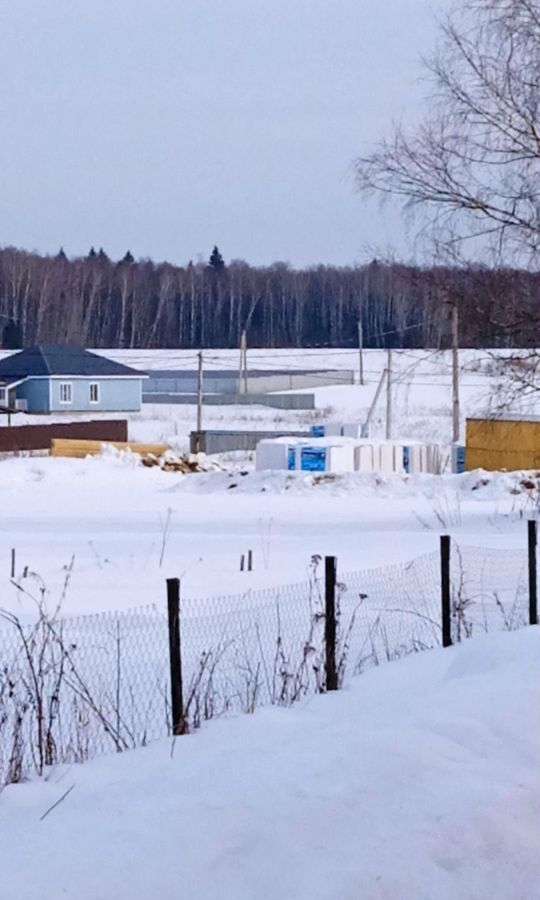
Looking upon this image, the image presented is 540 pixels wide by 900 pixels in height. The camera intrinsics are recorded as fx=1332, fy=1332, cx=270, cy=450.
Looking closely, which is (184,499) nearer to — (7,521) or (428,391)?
(7,521)

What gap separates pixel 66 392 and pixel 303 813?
7398 cm

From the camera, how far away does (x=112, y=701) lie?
852 centimetres

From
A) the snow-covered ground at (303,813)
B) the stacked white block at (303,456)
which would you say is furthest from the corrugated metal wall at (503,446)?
the snow-covered ground at (303,813)

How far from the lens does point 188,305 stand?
133m

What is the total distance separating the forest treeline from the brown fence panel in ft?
170

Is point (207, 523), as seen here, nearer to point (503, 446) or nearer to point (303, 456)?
point (303, 456)

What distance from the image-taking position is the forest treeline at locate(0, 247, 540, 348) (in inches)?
4737

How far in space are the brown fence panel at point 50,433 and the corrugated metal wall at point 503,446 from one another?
73.7 feet

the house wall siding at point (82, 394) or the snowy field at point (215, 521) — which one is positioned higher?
the house wall siding at point (82, 394)

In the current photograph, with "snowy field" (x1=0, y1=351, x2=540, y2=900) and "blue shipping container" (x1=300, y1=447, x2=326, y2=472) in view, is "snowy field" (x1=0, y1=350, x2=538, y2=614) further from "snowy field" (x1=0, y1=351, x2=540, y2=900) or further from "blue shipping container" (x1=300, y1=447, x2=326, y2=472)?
"blue shipping container" (x1=300, y1=447, x2=326, y2=472)

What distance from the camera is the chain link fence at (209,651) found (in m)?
7.57

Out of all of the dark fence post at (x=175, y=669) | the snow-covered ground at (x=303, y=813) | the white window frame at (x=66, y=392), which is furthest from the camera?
the white window frame at (x=66, y=392)

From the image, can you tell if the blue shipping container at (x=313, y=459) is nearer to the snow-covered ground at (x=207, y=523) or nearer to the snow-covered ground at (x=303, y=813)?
the snow-covered ground at (x=207, y=523)

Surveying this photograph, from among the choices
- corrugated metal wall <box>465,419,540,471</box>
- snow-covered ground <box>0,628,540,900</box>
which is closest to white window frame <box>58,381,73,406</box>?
corrugated metal wall <box>465,419,540,471</box>
